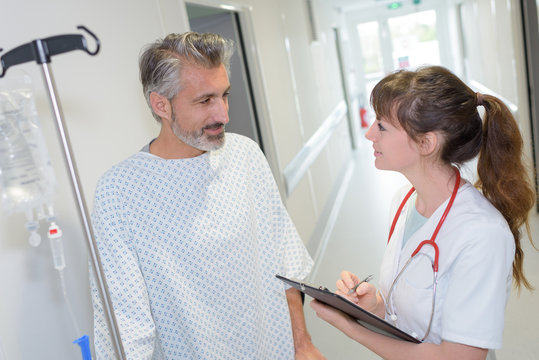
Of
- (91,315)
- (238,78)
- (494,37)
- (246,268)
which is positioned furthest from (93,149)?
(494,37)

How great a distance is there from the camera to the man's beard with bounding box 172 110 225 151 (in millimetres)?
1633

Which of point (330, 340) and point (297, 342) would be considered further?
point (330, 340)

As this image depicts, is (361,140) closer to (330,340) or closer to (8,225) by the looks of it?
(330,340)

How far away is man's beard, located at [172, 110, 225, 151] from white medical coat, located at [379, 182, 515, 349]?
71cm

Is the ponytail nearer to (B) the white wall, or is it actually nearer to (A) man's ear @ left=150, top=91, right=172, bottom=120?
(A) man's ear @ left=150, top=91, right=172, bottom=120

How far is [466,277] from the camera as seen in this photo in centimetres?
127

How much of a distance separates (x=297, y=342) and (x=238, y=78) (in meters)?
2.35

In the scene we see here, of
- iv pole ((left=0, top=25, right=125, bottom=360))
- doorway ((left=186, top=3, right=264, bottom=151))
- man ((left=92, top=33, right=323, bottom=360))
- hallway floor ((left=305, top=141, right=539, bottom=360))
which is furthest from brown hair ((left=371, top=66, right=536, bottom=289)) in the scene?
doorway ((left=186, top=3, right=264, bottom=151))

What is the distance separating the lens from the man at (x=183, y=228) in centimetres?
150

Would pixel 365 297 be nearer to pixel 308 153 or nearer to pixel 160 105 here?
pixel 160 105

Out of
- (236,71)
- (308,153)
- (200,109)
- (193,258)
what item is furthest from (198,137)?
(308,153)

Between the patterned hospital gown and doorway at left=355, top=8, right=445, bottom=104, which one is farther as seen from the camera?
doorway at left=355, top=8, right=445, bottom=104

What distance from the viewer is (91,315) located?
174 centimetres

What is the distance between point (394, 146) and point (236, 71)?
2450mm
